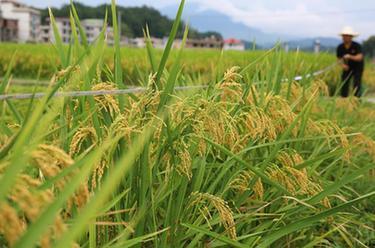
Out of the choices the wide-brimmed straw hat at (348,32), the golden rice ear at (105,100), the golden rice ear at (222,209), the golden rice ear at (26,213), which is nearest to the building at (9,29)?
the wide-brimmed straw hat at (348,32)

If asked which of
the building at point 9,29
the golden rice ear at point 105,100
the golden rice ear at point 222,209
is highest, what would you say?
the golden rice ear at point 105,100

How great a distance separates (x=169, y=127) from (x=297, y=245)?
2.92ft

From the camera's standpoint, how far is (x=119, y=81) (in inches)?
81.1

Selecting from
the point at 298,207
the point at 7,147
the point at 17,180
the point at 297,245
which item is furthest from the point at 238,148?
the point at 17,180

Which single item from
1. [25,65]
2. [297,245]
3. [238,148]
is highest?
[238,148]

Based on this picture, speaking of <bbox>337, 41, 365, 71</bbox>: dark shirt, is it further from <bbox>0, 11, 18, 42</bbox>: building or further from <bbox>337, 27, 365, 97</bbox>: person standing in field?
<bbox>0, 11, 18, 42</bbox>: building

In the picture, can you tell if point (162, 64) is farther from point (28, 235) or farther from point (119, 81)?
point (28, 235)

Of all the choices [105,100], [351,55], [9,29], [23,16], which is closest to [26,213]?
[105,100]

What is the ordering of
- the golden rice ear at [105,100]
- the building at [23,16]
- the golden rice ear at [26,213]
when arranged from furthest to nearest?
the building at [23,16] → the golden rice ear at [105,100] → the golden rice ear at [26,213]

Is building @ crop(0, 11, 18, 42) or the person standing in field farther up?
the person standing in field

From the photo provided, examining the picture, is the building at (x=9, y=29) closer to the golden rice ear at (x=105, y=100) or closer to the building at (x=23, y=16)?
the building at (x=23, y=16)

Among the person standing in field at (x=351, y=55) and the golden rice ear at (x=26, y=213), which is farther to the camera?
the person standing in field at (x=351, y=55)

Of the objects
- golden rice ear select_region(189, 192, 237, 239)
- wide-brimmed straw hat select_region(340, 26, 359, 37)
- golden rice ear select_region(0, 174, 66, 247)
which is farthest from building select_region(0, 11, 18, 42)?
golden rice ear select_region(0, 174, 66, 247)

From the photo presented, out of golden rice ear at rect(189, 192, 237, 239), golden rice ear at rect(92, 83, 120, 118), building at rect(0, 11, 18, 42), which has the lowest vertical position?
building at rect(0, 11, 18, 42)
